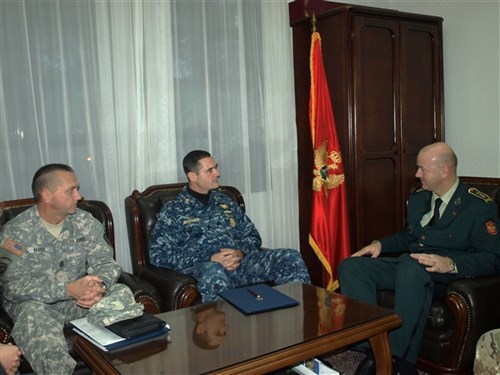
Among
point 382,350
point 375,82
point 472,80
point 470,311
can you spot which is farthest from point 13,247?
point 472,80

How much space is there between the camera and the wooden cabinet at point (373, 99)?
3639 millimetres

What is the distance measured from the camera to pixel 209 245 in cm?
303

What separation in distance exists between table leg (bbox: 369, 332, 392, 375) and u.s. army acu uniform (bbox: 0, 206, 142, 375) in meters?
0.97

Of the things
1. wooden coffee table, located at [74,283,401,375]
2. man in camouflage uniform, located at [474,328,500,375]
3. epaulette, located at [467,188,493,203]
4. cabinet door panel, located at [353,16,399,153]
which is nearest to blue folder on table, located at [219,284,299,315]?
wooden coffee table, located at [74,283,401,375]

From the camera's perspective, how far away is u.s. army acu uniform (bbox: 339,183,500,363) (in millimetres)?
2479

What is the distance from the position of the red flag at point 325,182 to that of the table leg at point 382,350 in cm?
152

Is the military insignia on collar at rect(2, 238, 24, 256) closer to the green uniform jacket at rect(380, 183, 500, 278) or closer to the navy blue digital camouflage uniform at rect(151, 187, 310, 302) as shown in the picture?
the navy blue digital camouflage uniform at rect(151, 187, 310, 302)

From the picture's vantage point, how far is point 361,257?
2.86 m

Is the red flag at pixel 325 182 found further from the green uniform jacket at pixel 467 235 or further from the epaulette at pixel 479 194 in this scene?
the epaulette at pixel 479 194

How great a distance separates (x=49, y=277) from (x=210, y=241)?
2.96ft

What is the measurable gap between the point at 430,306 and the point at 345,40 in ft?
6.18

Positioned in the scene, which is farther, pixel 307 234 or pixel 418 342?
pixel 307 234

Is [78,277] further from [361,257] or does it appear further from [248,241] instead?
[361,257]

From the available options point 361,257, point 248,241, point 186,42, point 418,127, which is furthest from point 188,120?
point 418,127
